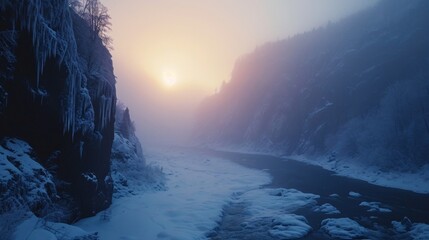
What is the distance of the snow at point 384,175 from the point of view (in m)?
34.9

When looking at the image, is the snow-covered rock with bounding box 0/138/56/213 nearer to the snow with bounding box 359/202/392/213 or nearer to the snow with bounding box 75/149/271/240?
the snow with bounding box 75/149/271/240

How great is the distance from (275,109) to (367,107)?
138ft

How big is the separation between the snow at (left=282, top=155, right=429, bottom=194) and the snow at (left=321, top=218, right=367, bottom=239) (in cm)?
1667

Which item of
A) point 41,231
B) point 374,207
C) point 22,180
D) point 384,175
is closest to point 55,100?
point 22,180

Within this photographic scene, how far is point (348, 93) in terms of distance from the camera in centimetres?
7344

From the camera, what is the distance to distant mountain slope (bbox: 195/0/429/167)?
4981cm

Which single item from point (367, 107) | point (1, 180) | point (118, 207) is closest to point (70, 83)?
point (1, 180)

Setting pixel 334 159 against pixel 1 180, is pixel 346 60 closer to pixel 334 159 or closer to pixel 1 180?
pixel 334 159

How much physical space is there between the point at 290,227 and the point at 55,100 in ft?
54.0

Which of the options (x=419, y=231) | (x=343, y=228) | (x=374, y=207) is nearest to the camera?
(x=419, y=231)

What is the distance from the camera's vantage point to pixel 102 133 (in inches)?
890

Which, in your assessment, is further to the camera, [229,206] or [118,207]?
[229,206]

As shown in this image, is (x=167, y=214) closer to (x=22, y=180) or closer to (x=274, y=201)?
(x=274, y=201)

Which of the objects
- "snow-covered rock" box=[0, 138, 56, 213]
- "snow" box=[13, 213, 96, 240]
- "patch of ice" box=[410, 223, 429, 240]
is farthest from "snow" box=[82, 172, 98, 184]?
"patch of ice" box=[410, 223, 429, 240]
